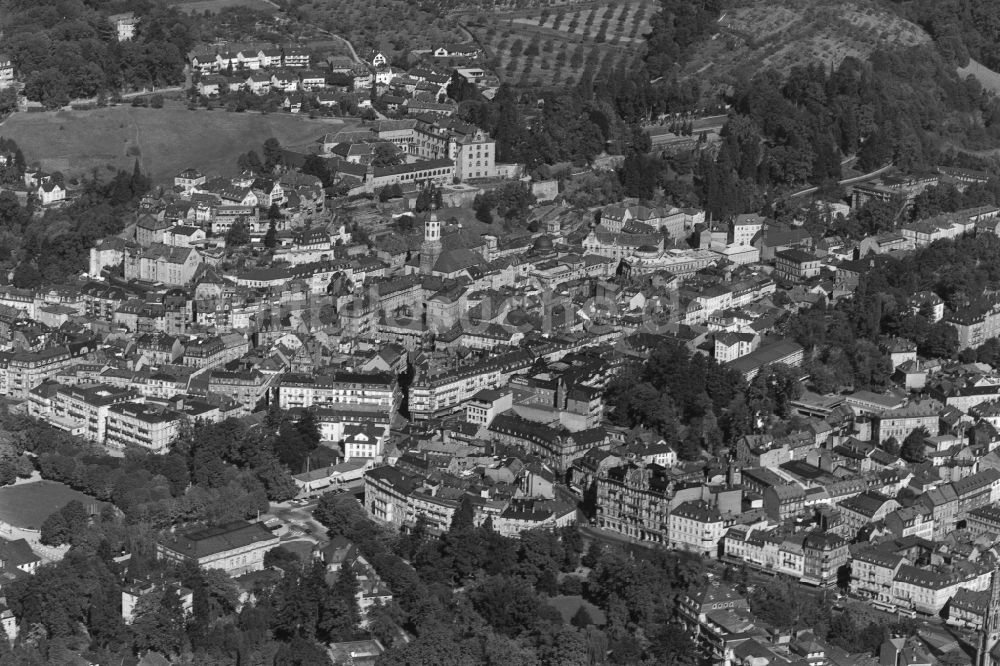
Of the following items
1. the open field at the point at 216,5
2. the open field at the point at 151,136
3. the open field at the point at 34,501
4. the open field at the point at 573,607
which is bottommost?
the open field at the point at 34,501

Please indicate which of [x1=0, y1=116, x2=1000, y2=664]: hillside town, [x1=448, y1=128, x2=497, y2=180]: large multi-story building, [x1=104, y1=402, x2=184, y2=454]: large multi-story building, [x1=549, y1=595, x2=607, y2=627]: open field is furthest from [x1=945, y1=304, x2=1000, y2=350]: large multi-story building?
[x1=104, y1=402, x2=184, y2=454]: large multi-story building

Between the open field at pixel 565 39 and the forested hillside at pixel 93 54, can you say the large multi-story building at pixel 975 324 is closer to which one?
the open field at pixel 565 39

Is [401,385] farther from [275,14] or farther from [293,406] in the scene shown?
[275,14]

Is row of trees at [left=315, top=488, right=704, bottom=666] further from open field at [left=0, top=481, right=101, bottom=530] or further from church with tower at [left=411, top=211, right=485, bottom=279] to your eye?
church with tower at [left=411, top=211, right=485, bottom=279]

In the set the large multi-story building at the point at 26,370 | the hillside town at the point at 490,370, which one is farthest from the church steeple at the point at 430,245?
the large multi-story building at the point at 26,370

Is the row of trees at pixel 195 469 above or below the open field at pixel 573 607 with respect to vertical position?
above

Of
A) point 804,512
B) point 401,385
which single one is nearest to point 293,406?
point 401,385

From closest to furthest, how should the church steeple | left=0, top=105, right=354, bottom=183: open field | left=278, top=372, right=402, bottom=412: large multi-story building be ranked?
left=278, top=372, right=402, bottom=412: large multi-story building, the church steeple, left=0, top=105, right=354, bottom=183: open field
